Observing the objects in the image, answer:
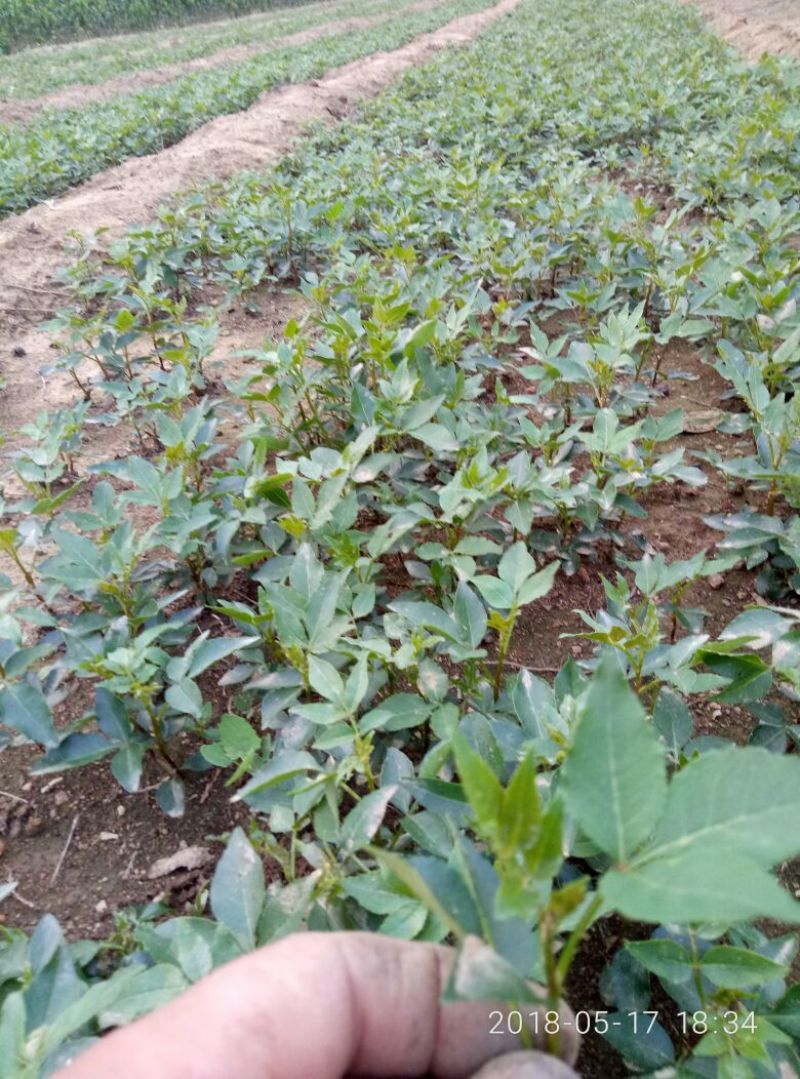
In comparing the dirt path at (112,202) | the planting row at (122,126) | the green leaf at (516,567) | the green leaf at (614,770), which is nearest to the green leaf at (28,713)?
A: the green leaf at (516,567)

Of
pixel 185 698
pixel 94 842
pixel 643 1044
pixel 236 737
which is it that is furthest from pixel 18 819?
pixel 643 1044

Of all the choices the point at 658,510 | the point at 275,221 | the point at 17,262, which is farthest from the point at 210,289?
the point at 658,510

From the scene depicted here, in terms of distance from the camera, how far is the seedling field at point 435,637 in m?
0.75

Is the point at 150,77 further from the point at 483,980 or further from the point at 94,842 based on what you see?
the point at 483,980

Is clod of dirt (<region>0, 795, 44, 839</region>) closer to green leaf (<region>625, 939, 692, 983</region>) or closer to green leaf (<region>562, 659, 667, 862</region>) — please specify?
green leaf (<region>625, 939, 692, 983</region>)

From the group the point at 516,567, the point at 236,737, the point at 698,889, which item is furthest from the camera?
the point at 516,567

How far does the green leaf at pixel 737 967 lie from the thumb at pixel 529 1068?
1.50 ft

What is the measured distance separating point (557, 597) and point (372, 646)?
85cm

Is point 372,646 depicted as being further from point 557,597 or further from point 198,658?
point 557,597

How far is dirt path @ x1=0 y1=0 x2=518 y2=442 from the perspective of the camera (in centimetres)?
393

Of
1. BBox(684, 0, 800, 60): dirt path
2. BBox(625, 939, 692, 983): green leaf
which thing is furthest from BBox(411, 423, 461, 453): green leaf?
BBox(684, 0, 800, 60): dirt path

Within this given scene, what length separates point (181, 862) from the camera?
1.58 metres

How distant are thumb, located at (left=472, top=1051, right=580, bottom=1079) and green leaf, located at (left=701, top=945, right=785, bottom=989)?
457 mm

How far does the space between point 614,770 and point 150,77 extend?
69.6 ft
